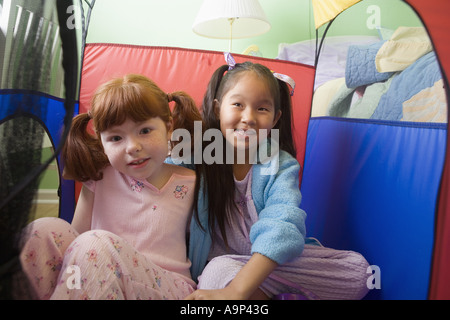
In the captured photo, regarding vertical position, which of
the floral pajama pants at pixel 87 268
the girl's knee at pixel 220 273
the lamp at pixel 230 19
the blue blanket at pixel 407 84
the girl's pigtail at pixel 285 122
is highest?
the lamp at pixel 230 19

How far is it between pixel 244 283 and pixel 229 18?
1447mm

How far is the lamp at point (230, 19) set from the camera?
1.67 meters

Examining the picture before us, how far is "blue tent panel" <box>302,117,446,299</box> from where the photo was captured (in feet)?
2.33

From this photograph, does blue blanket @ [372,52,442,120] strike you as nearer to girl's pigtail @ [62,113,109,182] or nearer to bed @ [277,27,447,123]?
bed @ [277,27,447,123]

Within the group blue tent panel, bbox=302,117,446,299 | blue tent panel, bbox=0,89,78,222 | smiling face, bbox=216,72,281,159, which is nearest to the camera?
blue tent panel, bbox=0,89,78,222

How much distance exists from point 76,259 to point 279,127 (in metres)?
0.57

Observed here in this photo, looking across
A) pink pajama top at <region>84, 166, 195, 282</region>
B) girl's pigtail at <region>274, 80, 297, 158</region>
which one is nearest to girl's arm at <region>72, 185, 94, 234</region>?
pink pajama top at <region>84, 166, 195, 282</region>

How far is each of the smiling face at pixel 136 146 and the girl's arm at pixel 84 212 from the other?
127 millimetres

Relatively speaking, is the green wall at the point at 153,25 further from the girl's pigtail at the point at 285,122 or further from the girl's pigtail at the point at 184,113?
the girl's pigtail at the point at 184,113

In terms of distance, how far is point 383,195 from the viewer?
838 millimetres

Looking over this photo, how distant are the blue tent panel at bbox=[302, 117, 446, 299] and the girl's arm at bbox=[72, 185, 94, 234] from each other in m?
0.62

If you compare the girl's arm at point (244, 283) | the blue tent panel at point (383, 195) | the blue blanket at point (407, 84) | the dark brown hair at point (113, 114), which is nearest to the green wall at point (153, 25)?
the blue tent panel at point (383, 195)

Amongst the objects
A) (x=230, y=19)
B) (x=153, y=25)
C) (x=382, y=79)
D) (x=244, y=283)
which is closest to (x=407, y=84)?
(x=382, y=79)

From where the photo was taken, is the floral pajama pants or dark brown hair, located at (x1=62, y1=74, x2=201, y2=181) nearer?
the floral pajama pants
